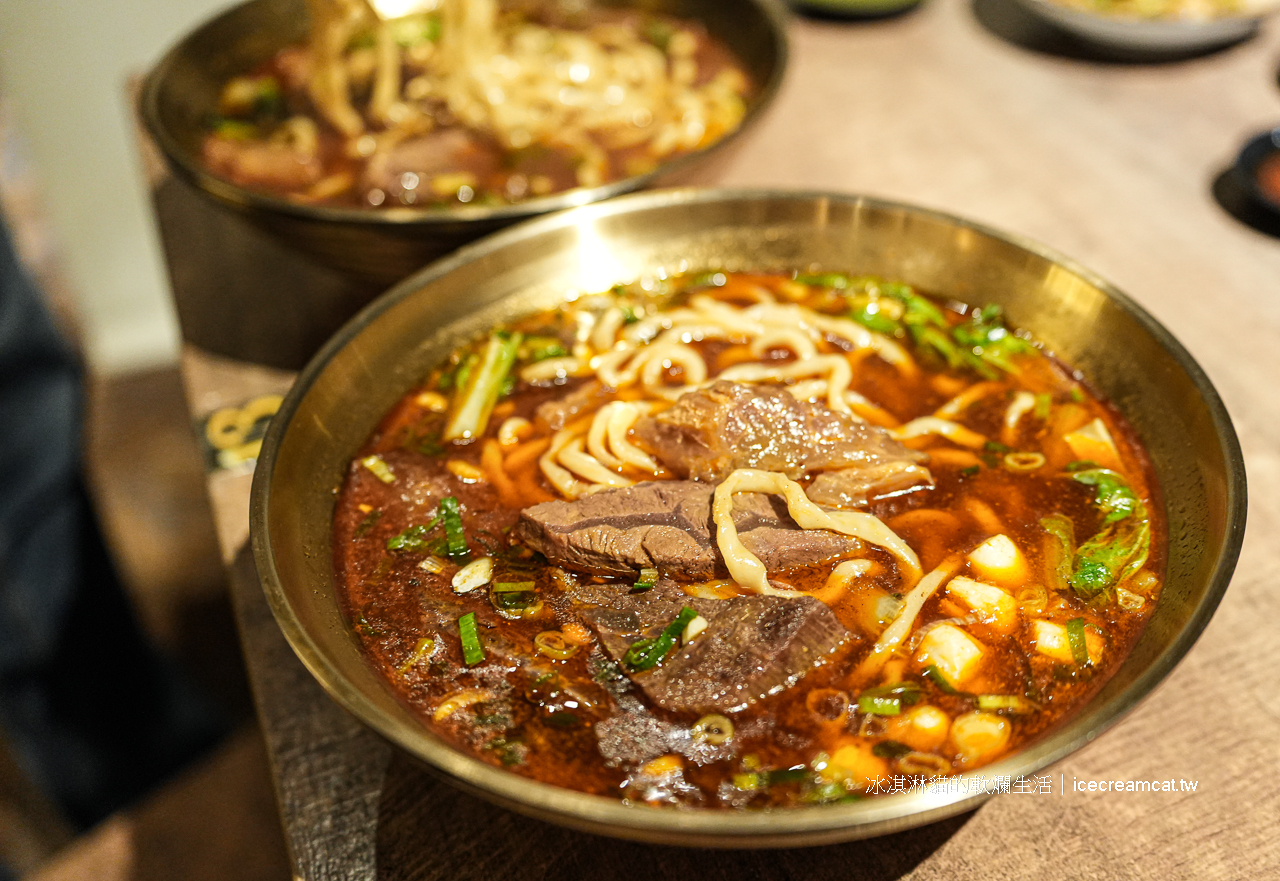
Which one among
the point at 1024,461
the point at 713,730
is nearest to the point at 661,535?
the point at 713,730

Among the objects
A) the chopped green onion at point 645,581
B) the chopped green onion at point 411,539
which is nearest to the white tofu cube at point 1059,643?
the chopped green onion at point 645,581

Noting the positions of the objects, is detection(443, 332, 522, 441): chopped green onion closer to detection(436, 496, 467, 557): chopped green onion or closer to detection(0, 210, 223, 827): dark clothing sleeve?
detection(436, 496, 467, 557): chopped green onion

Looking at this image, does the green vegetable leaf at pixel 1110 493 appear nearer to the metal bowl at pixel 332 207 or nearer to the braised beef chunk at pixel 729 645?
the braised beef chunk at pixel 729 645

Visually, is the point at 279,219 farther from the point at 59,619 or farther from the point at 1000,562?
the point at 59,619

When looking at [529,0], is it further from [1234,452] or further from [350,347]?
[1234,452]

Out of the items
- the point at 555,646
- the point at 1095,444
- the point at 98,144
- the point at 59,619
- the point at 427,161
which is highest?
the point at 427,161

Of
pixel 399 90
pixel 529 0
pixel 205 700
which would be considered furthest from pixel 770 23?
pixel 205 700

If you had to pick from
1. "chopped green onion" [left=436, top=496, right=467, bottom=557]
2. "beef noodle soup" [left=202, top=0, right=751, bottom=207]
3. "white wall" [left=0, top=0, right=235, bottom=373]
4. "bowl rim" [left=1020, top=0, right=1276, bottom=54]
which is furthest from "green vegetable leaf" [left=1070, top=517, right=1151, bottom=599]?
"white wall" [left=0, top=0, right=235, bottom=373]
